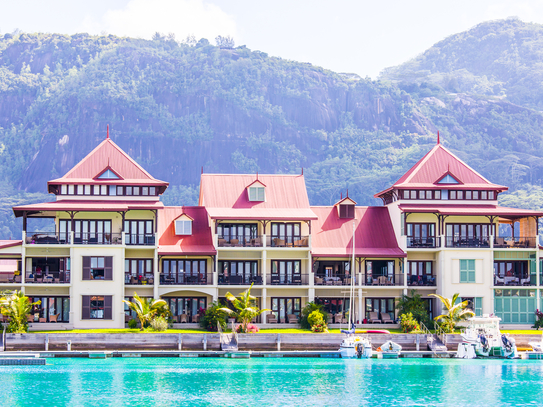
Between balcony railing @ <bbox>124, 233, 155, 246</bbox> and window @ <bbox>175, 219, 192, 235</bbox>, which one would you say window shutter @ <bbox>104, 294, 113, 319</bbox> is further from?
window @ <bbox>175, 219, 192, 235</bbox>

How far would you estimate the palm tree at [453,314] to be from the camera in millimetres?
57312

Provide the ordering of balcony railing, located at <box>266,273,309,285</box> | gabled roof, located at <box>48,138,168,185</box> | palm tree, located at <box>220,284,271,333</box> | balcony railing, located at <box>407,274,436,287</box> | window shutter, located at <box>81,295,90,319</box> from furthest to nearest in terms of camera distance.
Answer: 1. balcony railing, located at <box>407,274,436,287</box>
2. gabled roof, located at <box>48,138,168,185</box>
3. balcony railing, located at <box>266,273,309,285</box>
4. window shutter, located at <box>81,295,90,319</box>
5. palm tree, located at <box>220,284,271,333</box>

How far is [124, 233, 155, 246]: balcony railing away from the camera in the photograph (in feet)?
199

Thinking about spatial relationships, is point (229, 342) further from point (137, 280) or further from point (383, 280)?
point (383, 280)

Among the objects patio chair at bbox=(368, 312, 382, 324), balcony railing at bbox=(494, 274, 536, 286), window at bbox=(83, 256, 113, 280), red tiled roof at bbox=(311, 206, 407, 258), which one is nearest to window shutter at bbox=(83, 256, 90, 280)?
window at bbox=(83, 256, 113, 280)

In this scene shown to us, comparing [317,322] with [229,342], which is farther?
[317,322]

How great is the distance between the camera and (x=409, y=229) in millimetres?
63656

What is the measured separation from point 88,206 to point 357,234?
22.3 m

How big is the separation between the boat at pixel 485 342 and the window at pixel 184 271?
20251 mm

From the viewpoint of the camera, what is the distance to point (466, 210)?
6288cm

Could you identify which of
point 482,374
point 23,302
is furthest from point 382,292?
point 23,302

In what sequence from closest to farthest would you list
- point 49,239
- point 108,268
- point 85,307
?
point 85,307 < point 108,268 < point 49,239

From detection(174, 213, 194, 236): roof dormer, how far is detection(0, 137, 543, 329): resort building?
17 centimetres

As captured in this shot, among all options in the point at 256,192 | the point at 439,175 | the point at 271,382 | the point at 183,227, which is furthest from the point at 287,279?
the point at 271,382
